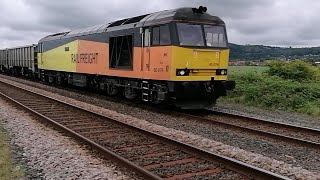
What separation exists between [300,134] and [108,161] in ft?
17.5

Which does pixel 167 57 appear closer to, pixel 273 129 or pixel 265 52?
pixel 273 129

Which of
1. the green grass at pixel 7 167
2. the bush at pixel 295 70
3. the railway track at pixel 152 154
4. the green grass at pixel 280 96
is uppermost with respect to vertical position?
the bush at pixel 295 70

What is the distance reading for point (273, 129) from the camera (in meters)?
10.9

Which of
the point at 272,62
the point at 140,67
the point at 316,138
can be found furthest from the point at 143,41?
the point at 272,62

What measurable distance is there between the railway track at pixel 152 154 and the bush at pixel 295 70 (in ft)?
39.7

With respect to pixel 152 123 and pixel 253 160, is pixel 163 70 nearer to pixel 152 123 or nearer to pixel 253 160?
pixel 152 123

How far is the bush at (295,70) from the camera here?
20.6m

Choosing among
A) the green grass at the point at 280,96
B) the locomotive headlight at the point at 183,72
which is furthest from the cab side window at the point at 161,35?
the green grass at the point at 280,96

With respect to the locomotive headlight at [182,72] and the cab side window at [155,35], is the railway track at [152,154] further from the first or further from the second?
the cab side window at [155,35]

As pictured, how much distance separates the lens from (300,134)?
1022cm

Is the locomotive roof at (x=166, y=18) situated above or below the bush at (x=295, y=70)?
above

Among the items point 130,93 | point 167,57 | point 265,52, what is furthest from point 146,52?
point 265,52

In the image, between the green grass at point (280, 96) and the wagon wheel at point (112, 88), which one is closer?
the green grass at point (280, 96)

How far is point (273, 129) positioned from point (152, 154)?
4.53 metres
